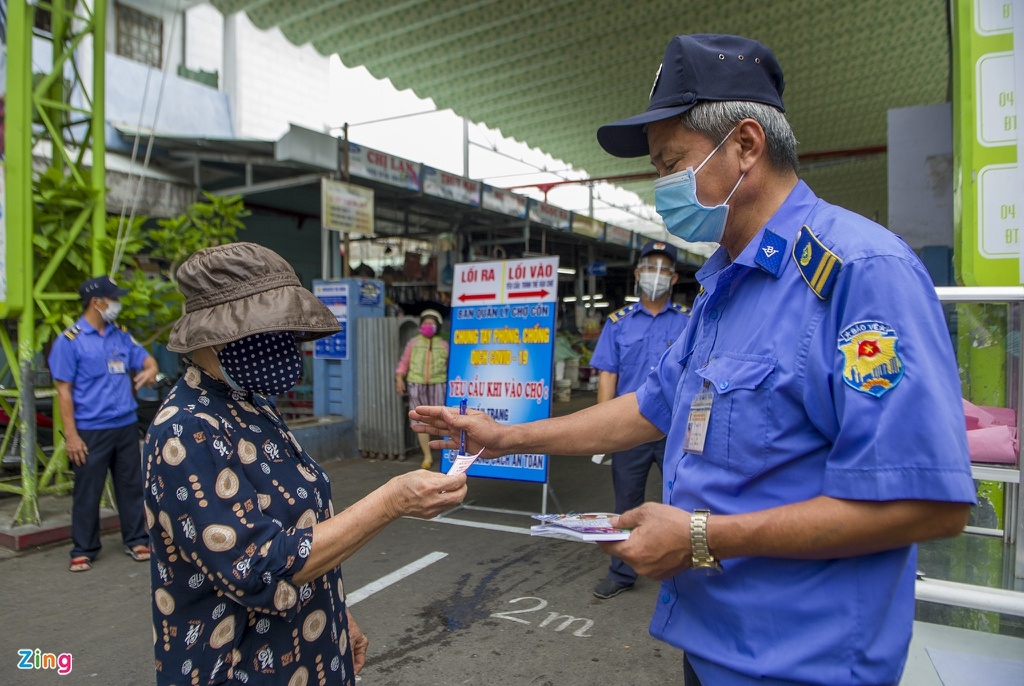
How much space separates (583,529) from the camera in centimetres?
145

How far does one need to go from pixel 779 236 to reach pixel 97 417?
511cm

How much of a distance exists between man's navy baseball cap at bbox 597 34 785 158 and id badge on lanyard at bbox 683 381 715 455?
0.61 meters

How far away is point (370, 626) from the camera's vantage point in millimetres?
3809

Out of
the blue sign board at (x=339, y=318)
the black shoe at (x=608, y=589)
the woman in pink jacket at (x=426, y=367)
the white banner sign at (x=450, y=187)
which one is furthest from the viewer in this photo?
the white banner sign at (x=450, y=187)

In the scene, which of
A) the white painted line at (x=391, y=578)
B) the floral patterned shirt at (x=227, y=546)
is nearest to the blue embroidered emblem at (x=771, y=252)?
the floral patterned shirt at (x=227, y=546)

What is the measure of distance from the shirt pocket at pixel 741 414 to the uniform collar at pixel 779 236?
19 centimetres

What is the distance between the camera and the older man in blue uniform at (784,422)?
1088 millimetres

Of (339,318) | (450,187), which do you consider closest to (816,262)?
(339,318)

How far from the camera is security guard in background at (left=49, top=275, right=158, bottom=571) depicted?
4832 millimetres

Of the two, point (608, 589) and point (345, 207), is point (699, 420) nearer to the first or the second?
point (608, 589)

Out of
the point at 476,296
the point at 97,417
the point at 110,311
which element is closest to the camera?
the point at 97,417

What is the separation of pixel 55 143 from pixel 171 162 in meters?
3.37

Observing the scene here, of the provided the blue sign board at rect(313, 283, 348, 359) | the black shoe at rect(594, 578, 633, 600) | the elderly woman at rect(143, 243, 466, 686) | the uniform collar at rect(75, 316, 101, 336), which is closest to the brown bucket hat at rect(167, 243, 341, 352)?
the elderly woman at rect(143, 243, 466, 686)

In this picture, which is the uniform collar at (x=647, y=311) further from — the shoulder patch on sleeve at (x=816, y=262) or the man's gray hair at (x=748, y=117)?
the shoulder patch on sleeve at (x=816, y=262)
